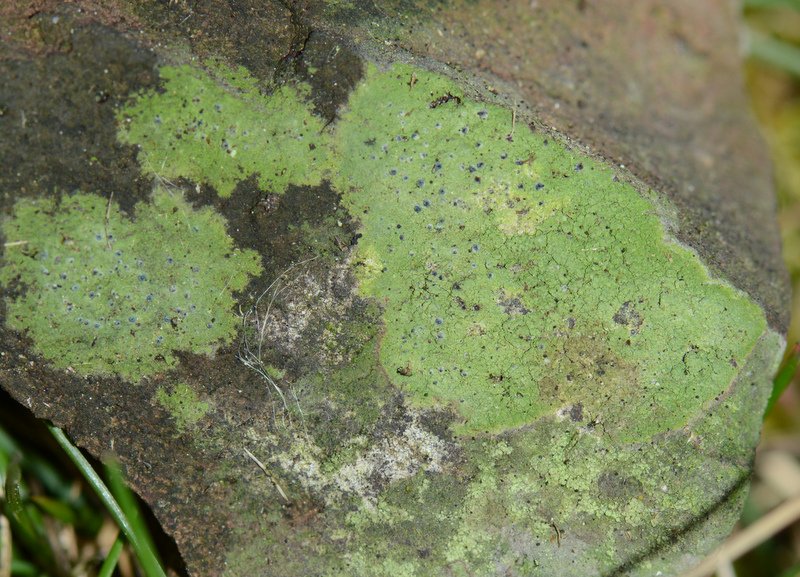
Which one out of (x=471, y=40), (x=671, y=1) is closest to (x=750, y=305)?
(x=471, y=40)

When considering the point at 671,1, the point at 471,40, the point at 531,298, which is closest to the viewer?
the point at 531,298

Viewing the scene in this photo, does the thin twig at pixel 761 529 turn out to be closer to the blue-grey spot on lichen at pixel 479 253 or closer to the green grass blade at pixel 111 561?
the blue-grey spot on lichen at pixel 479 253

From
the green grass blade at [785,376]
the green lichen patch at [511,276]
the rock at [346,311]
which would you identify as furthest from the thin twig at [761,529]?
the green lichen patch at [511,276]

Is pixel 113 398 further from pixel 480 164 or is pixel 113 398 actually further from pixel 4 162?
pixel 480 164

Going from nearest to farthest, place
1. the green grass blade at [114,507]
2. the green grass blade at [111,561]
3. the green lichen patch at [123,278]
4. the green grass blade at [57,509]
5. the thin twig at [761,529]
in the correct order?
the green lichen patch at [123,278], the green grass blade at [114,507], the green grass blade at [111,561], the green grass blade at [57,509], the thin twig at [761,529]

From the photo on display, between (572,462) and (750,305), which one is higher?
(750,305)

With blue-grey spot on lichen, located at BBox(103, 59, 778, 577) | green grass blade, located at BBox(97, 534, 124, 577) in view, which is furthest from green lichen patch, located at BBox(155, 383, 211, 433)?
green grass blade, located at BBox(97, 534, 124, 577)
